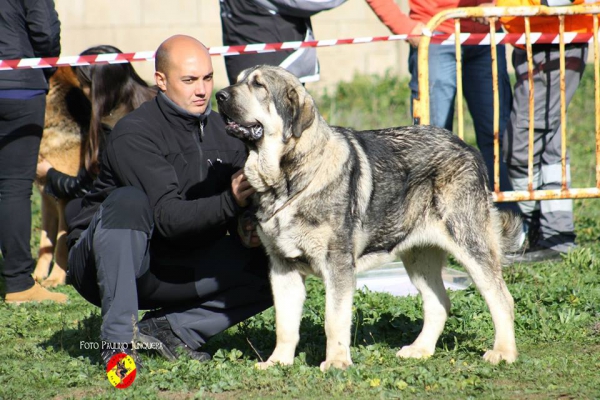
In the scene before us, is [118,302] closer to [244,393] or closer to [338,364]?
[244,393]

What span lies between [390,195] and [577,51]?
109 inches

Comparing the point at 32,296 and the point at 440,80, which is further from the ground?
the point at 440,80

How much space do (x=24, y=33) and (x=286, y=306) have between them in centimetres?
305

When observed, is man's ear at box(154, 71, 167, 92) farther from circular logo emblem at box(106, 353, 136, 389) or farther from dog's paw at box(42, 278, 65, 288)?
dog's paw at box(42, 278, 65, 288)

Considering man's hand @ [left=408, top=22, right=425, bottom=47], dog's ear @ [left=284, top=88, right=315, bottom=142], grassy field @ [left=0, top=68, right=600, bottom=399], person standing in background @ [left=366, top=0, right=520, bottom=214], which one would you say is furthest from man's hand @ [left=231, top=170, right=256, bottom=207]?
person standing in background @ [left=366, top=0, right=520, bottom=214]

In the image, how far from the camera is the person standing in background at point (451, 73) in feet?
21.8

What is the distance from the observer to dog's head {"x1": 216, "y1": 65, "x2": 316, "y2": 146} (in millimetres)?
3914

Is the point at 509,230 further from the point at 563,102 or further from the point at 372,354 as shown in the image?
the point at 563,102

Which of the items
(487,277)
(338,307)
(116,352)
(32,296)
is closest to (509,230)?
(487,277)

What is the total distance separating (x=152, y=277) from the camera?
171 inches

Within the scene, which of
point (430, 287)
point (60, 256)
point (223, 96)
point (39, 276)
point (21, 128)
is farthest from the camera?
point (39, 276)

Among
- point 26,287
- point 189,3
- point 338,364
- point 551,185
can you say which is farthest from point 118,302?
point 189,3

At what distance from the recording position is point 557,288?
5453 mm

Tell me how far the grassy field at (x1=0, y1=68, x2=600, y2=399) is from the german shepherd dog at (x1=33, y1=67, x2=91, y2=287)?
14.4 inches
